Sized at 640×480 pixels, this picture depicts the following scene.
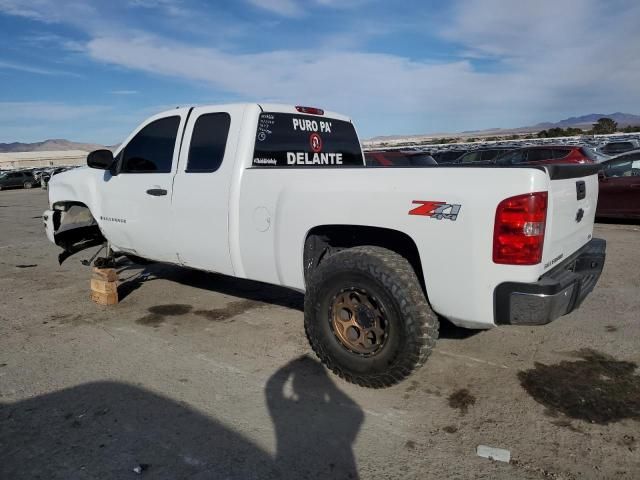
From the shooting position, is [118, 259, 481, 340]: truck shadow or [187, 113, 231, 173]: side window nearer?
[187, 113, 231, 173]: side window

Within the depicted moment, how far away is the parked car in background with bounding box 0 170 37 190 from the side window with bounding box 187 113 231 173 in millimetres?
37481

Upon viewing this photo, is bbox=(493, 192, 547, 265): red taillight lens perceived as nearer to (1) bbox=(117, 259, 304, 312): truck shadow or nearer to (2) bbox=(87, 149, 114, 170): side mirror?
(1) bbox=(117, 259, 304, 312): truck shadow

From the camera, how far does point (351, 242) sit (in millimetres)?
3990

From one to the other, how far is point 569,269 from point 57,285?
19.7 ft

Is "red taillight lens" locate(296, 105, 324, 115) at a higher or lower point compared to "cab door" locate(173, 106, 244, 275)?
higher

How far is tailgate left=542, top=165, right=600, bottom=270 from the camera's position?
3.03 metres

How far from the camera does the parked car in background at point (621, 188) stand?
33.4ft

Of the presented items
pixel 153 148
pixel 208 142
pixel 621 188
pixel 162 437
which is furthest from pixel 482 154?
pixel 162 437

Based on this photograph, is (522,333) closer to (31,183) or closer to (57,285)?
(57,285)

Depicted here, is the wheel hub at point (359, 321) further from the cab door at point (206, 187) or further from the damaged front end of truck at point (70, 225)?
the damaged front end of truck at point (70, 225)

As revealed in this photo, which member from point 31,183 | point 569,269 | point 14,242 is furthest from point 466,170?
point 31,183

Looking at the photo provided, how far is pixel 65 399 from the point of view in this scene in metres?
3.47

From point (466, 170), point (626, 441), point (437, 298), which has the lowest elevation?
point (626, 441)

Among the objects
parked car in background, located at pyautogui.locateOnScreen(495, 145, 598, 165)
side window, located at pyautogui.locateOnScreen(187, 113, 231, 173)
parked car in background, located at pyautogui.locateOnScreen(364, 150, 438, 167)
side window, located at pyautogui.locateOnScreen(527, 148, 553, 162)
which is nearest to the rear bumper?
side window, located at pyautogui.locateOnScreen(187, 113, 231, 173)
